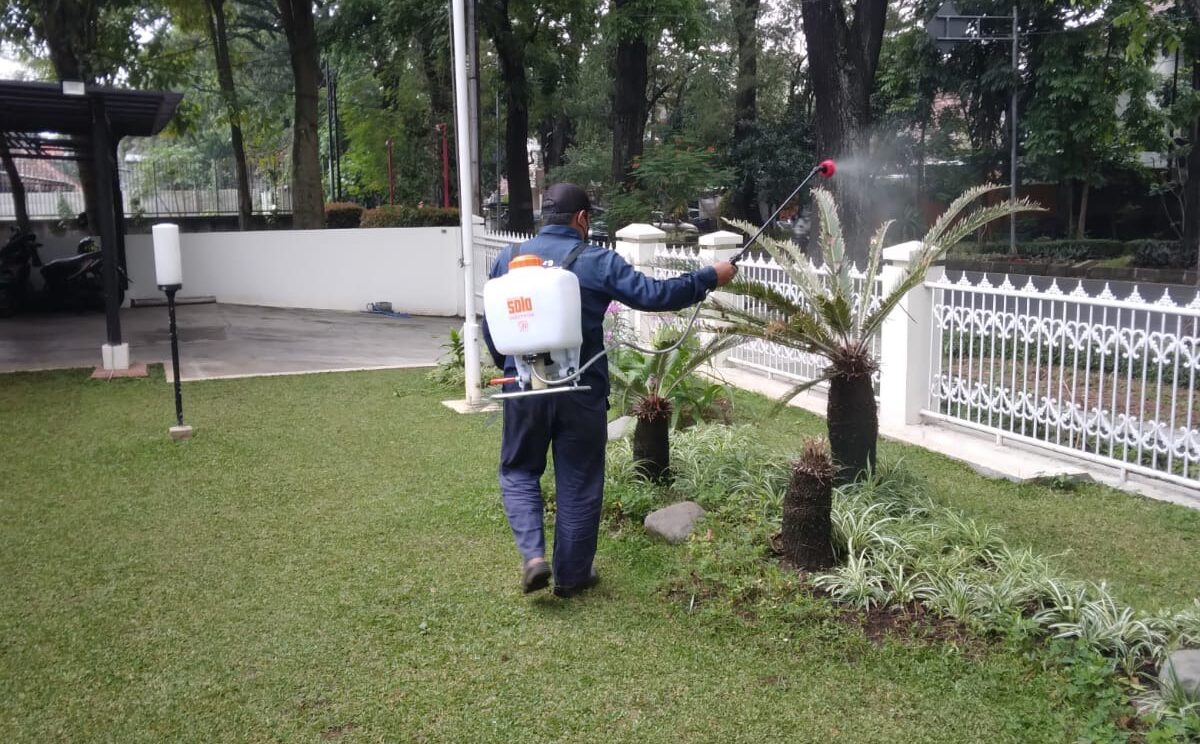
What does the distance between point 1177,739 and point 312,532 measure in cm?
428

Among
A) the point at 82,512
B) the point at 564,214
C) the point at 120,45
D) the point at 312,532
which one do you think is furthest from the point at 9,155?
the point at 564,214

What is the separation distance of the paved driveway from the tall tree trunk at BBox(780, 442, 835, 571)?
8038mm

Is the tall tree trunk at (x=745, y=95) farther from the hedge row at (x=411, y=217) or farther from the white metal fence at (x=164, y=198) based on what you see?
the hedge row at (x=411, y=217)

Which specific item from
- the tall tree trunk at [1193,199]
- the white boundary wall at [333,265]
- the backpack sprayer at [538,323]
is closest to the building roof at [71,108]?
the white boundary wall at [333,265]

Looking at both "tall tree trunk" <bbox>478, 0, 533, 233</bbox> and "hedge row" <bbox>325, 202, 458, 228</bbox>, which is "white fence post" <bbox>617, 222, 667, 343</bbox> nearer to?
"hedge row" <bbox>325, 202, 458, 228</bbox>

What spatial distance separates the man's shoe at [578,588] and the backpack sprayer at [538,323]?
931 mm

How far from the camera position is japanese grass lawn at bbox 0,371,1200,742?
390cm

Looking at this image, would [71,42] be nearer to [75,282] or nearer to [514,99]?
[75,282]

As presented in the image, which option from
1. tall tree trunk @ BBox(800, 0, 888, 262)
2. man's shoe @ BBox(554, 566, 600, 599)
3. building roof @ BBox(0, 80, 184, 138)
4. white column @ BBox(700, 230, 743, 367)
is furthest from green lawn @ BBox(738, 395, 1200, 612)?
building roof @ BBox(0, 80, 184, 138)

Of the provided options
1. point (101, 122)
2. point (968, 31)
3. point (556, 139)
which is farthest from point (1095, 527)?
point (556, 139)

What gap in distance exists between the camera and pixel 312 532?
6070mm

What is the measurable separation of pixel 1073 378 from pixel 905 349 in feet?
5.30

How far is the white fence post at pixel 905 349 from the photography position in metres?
8.14

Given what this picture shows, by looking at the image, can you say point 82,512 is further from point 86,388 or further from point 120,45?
point 120,45
